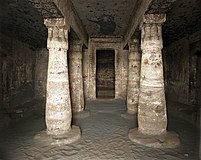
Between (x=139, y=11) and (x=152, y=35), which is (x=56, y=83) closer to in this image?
(x=152, y=35)

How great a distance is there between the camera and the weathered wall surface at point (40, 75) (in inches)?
455

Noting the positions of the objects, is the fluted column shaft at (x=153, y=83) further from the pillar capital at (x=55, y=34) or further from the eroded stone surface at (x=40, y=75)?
the eroded stone surface at (x=40, y=75)

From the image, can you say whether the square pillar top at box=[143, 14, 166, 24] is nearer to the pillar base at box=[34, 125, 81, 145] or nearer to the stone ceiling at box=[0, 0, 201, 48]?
the stone ceiling at box=[0, 0, 201, 48]

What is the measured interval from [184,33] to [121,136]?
19.1 ft

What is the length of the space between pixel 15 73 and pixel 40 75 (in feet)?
8.56

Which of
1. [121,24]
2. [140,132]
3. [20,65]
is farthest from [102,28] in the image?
[140,132]

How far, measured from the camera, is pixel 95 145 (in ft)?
16.1

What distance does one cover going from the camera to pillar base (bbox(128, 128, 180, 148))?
469cm

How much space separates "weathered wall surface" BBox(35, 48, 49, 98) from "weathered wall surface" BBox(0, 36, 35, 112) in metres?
0.34

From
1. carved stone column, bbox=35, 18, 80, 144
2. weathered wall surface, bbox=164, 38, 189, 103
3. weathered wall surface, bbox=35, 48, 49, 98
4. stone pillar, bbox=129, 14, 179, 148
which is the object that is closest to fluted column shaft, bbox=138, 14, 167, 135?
stone pillar, bbox=129, 14, 179, 148

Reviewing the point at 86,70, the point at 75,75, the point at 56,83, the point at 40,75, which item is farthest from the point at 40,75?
the point at 56,83

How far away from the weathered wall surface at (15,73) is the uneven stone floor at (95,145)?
204cm

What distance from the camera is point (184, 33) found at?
8.48 meters

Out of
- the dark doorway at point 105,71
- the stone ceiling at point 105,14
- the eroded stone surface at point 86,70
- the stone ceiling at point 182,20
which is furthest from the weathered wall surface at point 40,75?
the stone ceiling at point 182,20
